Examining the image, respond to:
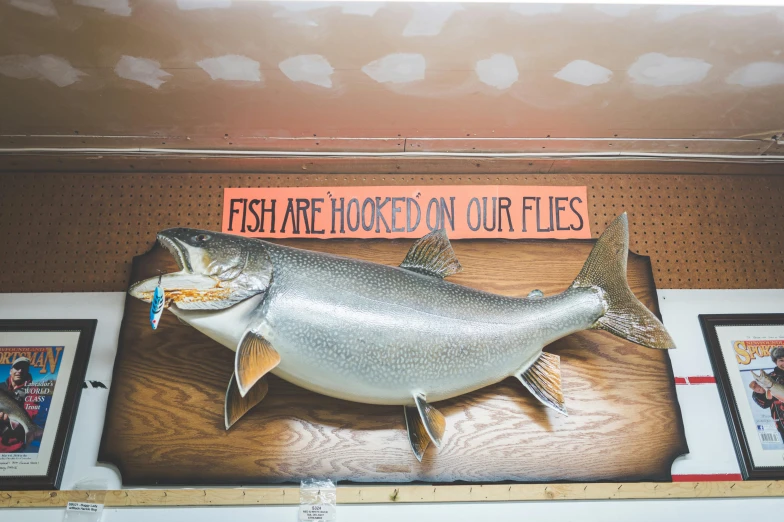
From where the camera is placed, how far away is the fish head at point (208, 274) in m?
1.53

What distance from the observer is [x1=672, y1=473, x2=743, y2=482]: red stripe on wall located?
70.2 inches

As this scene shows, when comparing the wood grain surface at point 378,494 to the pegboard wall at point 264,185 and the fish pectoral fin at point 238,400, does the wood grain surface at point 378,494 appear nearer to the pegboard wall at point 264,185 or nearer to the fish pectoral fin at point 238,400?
the fish pectoral fin at point 238,400

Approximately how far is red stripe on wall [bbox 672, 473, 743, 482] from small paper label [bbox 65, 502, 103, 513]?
1766mm

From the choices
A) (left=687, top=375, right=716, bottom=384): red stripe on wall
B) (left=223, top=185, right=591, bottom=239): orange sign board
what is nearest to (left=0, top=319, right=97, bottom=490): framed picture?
(left=223, top=185, right=591, bottom=239): orange sign board

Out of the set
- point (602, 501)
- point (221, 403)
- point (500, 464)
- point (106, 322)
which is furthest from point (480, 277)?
point (106, 322)

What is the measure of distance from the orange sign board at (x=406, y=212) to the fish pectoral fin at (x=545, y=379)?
50 centimetres

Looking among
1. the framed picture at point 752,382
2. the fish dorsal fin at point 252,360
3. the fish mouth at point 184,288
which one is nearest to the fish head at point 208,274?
the fish mouth at point 184,288

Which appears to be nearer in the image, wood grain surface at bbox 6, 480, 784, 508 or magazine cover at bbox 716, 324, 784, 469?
wood grain surface at bbox 6, 480, 784, 508

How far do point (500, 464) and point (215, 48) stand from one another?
5.07ft

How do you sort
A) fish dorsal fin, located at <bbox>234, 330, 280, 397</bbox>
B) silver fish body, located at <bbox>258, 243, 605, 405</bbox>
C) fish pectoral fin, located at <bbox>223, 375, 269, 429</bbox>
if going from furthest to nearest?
fish pectoral fin, located at <bbox>223, 375, 269, 429</bbox>
silver fish body, located at <bbox>258, 243, 605, 405</bbox>
fish dorsal fin, located at <bbox>234, 330, 280, 397</bbox>

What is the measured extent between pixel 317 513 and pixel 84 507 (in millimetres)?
686

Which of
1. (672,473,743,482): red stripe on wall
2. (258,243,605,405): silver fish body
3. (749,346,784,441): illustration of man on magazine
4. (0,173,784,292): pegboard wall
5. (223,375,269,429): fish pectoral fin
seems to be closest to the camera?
(258,243,605,405): silver fish body

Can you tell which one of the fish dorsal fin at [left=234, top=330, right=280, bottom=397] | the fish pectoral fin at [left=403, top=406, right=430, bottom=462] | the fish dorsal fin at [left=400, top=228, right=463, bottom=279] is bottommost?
the fish pectoral fin at [left=403, top=406, right=430, bottom=462]

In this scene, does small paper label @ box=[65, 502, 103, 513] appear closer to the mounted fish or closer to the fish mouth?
the fish mouth
